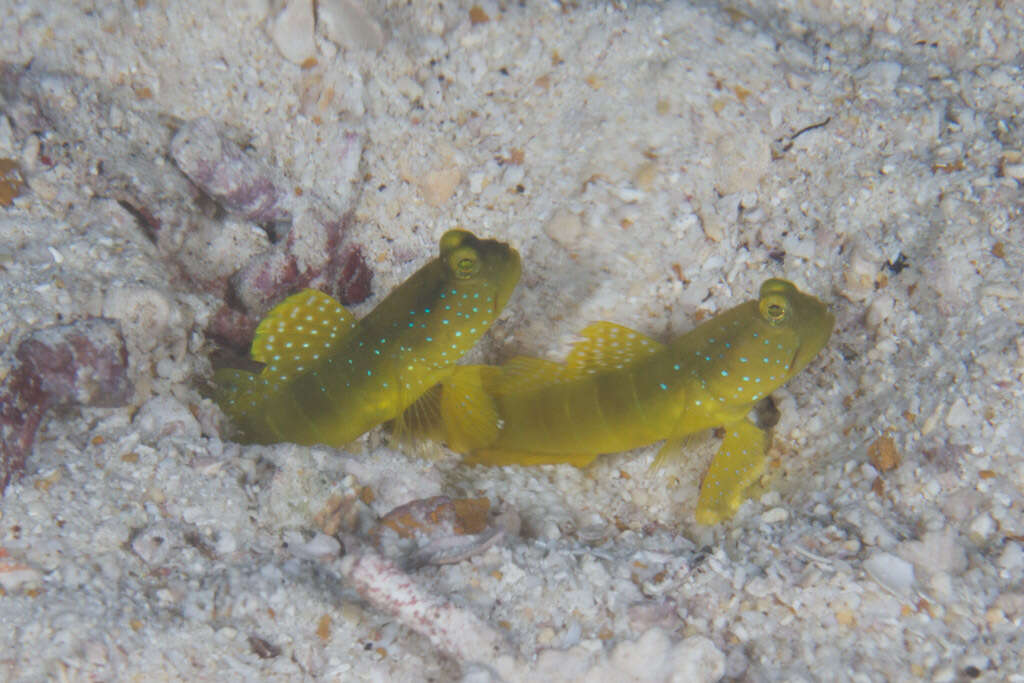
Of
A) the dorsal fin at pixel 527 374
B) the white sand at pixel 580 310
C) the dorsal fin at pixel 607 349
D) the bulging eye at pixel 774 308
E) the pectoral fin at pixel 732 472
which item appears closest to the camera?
the white sand at pixel 580 310

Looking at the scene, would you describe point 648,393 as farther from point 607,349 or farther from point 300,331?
point 300,331

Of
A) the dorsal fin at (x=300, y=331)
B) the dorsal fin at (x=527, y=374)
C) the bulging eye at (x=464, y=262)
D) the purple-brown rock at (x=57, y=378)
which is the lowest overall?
the purple-brown rock at (x=57, y=378)

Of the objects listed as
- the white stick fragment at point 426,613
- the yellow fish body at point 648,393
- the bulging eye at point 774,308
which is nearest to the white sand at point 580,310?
the white stick fragment at point 426,613

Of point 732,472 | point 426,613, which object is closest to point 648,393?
point 732,472

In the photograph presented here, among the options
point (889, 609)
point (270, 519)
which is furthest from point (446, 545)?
point (889, 609)

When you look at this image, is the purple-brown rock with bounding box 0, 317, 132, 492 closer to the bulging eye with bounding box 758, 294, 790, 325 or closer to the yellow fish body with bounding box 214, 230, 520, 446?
the yellow fish body with bounding box 214, 230, 520, 446

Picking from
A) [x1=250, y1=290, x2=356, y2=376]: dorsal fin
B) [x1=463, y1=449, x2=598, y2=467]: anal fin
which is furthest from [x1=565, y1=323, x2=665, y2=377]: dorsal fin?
[x1=250, y1=290, x2=356, y2=376]: dorsal fin

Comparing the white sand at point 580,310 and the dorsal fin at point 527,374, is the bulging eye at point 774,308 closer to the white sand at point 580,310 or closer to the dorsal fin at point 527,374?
the white sand at point 580,310

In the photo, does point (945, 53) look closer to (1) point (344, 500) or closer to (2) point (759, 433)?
(2) point (759, 433)
